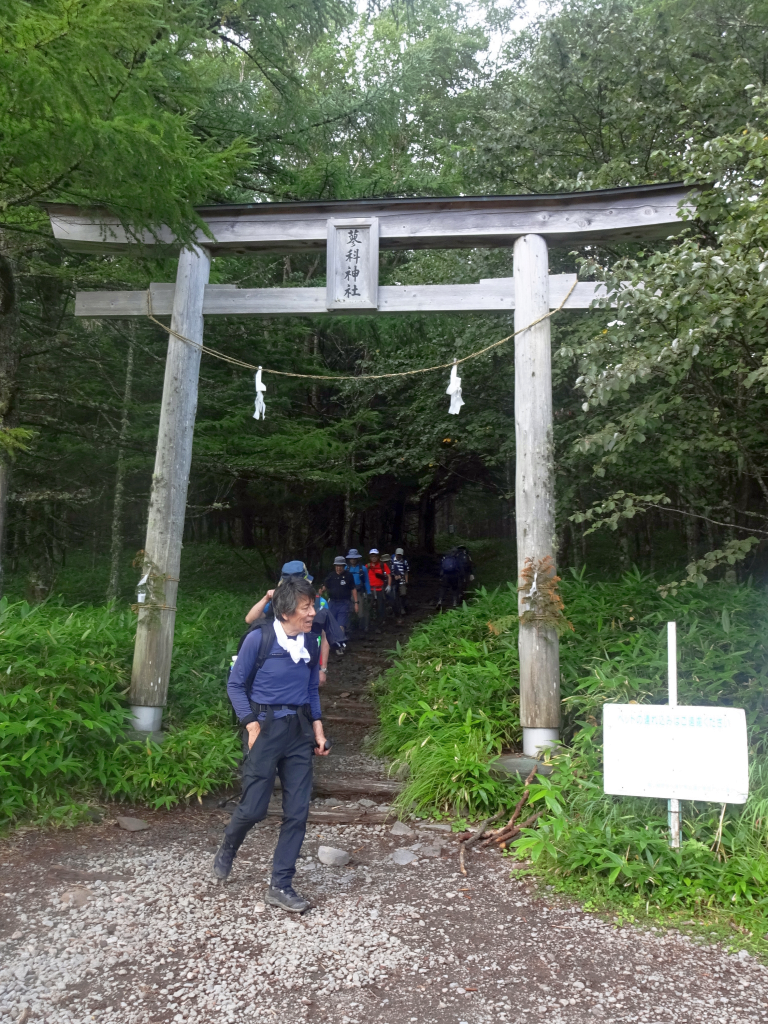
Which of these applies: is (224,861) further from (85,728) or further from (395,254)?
(395,254)

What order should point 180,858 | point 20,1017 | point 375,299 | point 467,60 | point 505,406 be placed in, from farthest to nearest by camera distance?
1. point 467,60
2. point 505,406
3. point 375,299
4. point 180,858
5. point 20,1017

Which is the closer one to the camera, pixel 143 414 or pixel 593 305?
pixel 593 305

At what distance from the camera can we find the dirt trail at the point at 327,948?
10.2 ft

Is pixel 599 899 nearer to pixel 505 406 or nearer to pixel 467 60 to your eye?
pixel 505 406

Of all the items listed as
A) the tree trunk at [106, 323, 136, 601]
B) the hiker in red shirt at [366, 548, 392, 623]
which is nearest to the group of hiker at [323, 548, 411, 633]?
the hiker in red shirt at [366, 548, 392, 623]

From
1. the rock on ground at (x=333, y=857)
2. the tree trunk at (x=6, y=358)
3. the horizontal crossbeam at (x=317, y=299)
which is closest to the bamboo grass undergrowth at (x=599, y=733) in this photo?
the rock on ground at (x=333, y=857)

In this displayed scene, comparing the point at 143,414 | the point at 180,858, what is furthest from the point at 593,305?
the point at 143,414

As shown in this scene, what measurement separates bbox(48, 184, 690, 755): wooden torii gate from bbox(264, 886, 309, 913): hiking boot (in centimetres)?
249

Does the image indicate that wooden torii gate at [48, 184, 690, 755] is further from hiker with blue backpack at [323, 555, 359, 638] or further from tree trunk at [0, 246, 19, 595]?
hiker with blue backpack at [323, 555, 359, 638]

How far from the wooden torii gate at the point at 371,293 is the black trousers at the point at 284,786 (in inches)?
93.9

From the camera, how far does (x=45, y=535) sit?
11.8 metres

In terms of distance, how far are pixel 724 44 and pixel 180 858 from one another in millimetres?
10555

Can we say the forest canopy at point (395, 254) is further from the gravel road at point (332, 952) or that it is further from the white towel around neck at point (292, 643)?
the gravel road at point (332, 952)

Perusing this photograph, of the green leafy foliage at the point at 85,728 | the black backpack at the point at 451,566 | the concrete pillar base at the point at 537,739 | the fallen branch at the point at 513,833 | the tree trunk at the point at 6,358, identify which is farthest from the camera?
the black backpack at the point at 451,566
